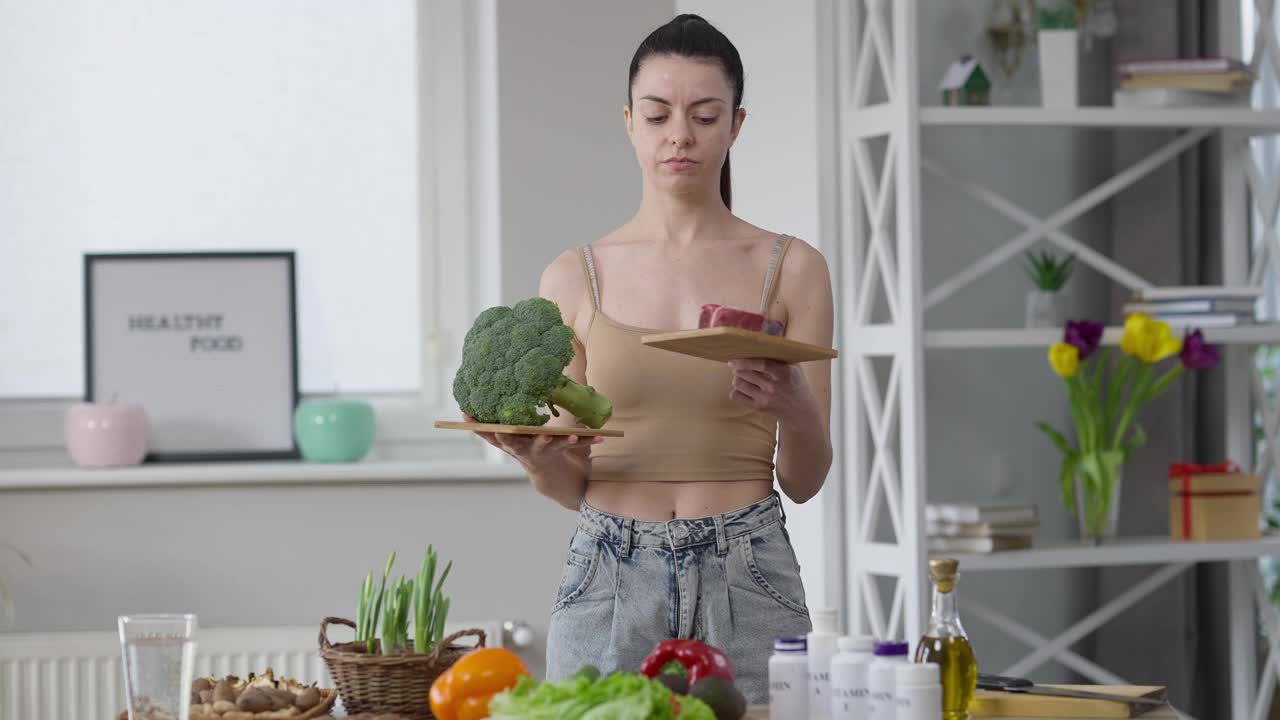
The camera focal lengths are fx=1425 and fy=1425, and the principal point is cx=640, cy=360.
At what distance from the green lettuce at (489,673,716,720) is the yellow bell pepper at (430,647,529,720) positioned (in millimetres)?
99

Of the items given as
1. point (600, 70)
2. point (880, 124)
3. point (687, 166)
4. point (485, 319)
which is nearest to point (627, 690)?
point (485, 319)

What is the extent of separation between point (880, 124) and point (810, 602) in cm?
108

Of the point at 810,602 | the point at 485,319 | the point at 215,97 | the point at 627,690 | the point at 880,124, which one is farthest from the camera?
the point at 215,97

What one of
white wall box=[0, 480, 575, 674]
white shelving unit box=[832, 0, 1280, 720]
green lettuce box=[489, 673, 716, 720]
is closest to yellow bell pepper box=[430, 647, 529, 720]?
green lettuce box=[489, 673, 716, 720]

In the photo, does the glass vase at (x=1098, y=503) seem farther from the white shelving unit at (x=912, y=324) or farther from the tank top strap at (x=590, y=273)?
the tank top strap at (x=590, y=273)

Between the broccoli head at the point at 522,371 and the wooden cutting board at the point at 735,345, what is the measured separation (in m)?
0.14

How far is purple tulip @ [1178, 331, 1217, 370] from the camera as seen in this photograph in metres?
3.09

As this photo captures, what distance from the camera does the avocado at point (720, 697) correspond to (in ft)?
4.01

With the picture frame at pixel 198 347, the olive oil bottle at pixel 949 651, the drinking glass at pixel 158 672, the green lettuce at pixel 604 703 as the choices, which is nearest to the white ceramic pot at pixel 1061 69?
the picture frame at pixel 198 347

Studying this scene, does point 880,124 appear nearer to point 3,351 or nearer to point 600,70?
point 600,70

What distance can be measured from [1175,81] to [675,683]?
2429 millimetres

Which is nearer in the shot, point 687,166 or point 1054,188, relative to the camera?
point 687,166

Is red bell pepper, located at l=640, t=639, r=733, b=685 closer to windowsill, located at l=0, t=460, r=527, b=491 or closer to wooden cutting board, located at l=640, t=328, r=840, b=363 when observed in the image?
wooden cutting board, located at l=640, t=328, r=840, b=363

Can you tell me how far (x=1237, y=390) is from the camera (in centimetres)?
343
